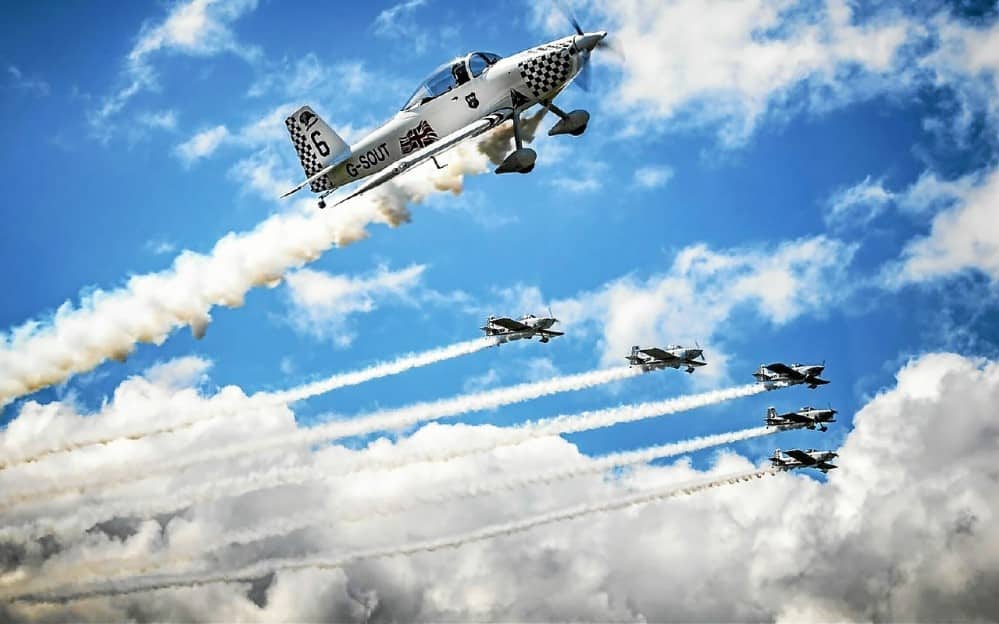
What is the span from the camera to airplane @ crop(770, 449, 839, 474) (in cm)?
6660

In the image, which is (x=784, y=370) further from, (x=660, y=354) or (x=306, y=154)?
(x=306, y=154)

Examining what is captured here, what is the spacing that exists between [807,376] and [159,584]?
1351 inches

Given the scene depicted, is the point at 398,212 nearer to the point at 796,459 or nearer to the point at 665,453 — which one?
the point at 665,453

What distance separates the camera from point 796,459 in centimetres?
6875

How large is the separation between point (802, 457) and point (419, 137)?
40051 millimetres

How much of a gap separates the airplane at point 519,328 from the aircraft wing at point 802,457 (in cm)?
2327

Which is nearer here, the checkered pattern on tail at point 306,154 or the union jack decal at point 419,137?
the union jack decal at point 419,137

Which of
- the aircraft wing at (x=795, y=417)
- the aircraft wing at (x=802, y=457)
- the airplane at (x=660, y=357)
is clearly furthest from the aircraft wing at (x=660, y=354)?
the aircraft wing at (x=802, y=457)

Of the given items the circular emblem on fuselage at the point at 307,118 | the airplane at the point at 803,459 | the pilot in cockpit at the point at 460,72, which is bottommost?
the airplane at the point at 803,459

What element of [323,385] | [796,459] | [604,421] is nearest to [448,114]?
[323,385]

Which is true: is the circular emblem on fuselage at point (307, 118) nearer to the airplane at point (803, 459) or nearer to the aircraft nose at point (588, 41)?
the aircraft nose at point (588, 41)

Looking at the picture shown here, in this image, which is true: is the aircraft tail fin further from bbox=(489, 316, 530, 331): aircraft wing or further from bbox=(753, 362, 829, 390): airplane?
bbox=(753, 362, 829, 390): airplane

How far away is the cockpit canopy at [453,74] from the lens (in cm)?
3841

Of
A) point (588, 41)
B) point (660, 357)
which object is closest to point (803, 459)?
point (660, 357)
